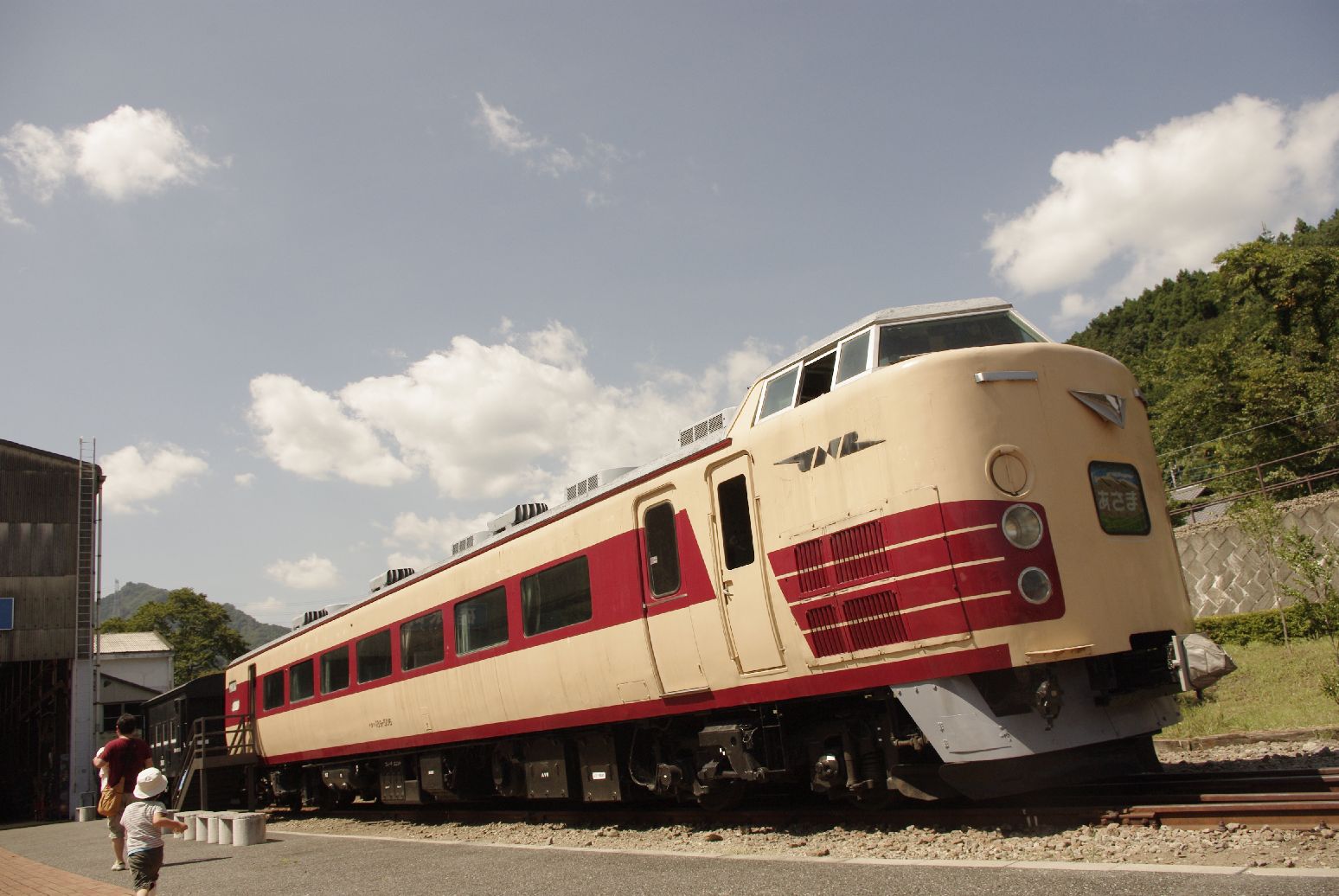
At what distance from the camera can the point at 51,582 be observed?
28812 mm

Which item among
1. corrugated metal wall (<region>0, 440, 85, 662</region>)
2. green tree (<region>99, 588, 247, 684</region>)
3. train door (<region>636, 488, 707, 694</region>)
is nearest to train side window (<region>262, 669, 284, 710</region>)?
train door (<region>636, 488, 707, 694</region>)

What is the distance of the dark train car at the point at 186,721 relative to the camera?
20.6 m

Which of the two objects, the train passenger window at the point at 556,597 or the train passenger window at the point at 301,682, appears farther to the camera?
the train passenger window at the point at 301,682

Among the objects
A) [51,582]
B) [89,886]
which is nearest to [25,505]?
[51,582]

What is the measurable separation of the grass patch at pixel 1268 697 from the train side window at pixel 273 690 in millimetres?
14732

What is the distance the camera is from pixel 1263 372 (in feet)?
115

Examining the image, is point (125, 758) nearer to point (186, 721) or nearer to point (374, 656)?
point (374, 656)

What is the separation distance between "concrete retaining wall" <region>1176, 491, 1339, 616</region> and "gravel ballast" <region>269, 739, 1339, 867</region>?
16202 mm

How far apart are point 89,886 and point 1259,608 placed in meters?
25.5

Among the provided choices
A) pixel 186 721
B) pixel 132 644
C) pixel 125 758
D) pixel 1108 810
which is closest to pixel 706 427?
pixel 1108 810

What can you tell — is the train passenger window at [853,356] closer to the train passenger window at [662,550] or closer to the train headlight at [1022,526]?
the train headlight at [1022,526]

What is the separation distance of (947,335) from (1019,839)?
12.4 ft

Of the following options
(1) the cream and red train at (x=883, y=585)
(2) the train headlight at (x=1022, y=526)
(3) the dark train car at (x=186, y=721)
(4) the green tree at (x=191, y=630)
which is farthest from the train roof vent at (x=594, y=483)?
(4) the green tree at (x=191, y=630)

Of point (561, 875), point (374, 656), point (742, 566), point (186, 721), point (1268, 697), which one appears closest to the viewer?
point (561, 875)
